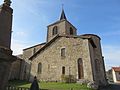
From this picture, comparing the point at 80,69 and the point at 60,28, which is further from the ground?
the point at 60,28

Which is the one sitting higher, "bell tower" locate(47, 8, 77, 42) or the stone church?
"bell tower" locate(47, 8, 77, 42)

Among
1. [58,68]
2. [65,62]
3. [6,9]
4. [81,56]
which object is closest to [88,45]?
[81,56]

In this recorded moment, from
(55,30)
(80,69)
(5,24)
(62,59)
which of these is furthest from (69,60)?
(55,30)

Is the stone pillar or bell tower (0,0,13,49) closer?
the stone pillar

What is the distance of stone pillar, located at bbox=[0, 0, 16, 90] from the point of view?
7.59 metres

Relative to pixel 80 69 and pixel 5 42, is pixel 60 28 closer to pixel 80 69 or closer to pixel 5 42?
pixel 80 69

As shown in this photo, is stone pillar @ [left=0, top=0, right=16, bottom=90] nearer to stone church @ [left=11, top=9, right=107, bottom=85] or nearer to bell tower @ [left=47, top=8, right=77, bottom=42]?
stone church @ [left=11, top=9, right=107, bottom=85]

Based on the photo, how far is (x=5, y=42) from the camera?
8.03m

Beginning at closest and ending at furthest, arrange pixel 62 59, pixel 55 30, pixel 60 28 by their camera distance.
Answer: pixel 62 59, pixel 60 28, pixel 55 30

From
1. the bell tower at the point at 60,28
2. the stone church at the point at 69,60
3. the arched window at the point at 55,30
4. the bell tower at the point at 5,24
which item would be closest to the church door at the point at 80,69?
the stone church at the point at 69,60

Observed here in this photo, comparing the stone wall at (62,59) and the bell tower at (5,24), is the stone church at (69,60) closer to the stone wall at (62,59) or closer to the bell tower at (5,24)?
the stone wall at (62,59)

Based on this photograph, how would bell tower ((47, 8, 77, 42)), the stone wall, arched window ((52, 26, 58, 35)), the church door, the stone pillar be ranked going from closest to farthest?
the stone pillar < the church door < the stone wall < bell tower ((47, 8, 77, 42)) < arched window ((52, 26, 58, 35))

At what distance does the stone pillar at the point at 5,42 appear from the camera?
24.9 feet

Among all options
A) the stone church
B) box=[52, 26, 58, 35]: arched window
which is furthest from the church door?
box=[52, 26, 58, 35]: arched window
